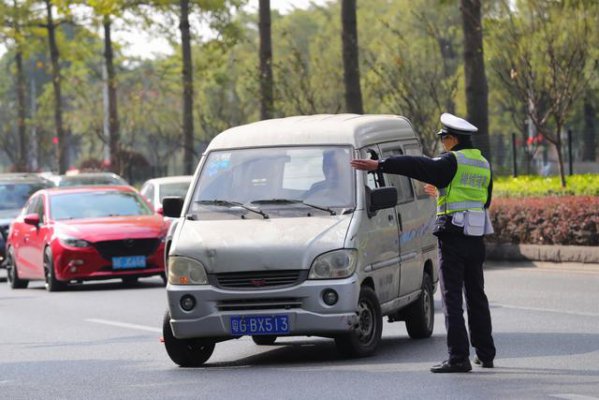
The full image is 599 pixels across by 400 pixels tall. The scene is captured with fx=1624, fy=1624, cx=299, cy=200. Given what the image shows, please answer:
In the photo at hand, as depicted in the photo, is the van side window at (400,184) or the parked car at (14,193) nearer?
the van side window at (400,184)

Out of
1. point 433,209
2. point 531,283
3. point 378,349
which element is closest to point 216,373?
point 378,349

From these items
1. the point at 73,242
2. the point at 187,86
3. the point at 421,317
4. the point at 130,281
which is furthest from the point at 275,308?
the point at 187,86

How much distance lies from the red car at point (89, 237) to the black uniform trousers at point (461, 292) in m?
11.8

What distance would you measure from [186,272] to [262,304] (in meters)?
0.68

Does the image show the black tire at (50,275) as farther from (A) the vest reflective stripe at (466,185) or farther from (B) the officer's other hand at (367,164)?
(A) the vest reflective stripe at (466,185)

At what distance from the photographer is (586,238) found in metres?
23.6

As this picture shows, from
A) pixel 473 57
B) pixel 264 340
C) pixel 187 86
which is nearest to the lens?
pixel 264 340

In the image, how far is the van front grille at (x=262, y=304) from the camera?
1235cm

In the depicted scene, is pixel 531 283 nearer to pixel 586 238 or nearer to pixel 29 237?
pixel 586 238

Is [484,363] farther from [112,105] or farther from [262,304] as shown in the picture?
[112,105]

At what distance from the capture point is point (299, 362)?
12.9 metres

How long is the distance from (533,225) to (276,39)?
203 feet

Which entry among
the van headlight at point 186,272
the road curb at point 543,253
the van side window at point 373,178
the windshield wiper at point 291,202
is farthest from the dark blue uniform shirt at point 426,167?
the road curb at point 543,253

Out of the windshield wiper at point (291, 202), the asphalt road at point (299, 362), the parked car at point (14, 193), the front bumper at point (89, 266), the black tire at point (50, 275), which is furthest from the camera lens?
the parked car at point (14, 193)
